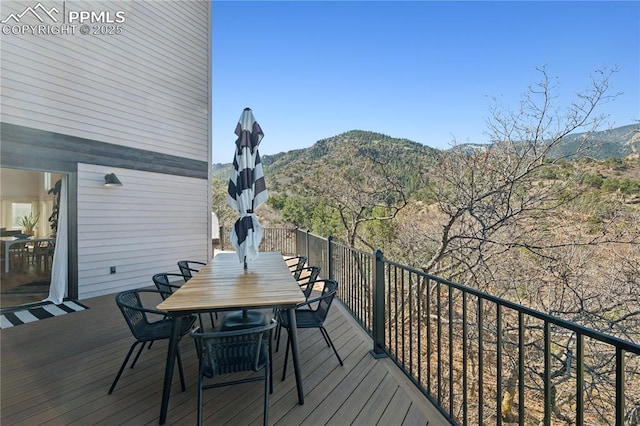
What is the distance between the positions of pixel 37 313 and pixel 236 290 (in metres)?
3.77

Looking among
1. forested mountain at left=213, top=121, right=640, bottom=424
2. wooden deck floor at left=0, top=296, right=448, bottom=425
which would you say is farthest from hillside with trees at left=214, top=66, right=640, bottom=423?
wooden deck floor at left=0, top=296, right=448, bottom=425

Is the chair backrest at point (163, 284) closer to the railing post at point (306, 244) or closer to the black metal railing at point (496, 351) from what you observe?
the black metal railing at point (496, 351)

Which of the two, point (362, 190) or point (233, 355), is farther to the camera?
point (362, 190)

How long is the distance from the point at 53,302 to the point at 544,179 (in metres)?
8.69

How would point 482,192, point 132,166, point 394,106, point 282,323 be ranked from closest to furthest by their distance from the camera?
point 282,323
point 132,166
point 482,192
point 394,106

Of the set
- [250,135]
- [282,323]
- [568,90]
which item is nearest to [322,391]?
[282,323]

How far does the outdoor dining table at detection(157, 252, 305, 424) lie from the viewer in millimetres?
2014

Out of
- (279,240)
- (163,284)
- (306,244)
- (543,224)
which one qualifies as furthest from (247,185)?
(279,240)

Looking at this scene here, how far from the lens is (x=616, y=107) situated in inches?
197

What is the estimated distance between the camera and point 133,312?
240cm

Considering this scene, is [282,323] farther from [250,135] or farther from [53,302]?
[53,302]

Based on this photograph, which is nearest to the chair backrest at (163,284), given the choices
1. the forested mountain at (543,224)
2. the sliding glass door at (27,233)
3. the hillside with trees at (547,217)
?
the sliding glass door at (27,233)

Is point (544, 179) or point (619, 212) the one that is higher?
point (544, 179)
